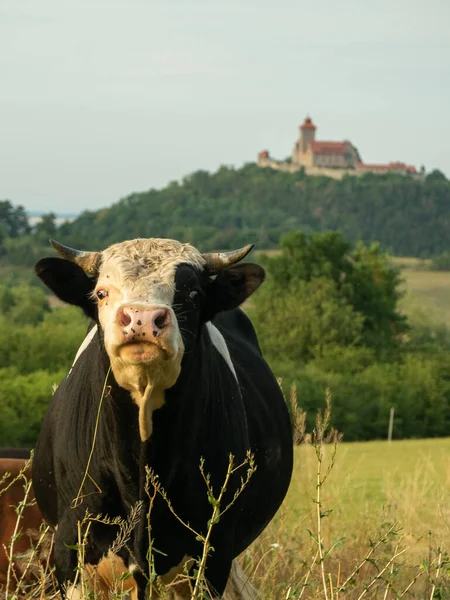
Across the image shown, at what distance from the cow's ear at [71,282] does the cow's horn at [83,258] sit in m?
0.04

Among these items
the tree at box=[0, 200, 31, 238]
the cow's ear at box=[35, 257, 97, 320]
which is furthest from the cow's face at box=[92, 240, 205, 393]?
the tree at box=[0, 200, 31, 238]

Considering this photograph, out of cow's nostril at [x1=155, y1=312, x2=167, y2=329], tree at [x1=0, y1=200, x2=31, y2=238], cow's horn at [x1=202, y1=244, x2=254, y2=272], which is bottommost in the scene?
tree at [x1=0, y1=200, x2=31, y2=238]

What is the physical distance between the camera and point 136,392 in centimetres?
550

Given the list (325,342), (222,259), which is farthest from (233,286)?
(325,342)

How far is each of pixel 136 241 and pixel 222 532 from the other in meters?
1.62

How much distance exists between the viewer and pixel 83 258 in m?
5.93

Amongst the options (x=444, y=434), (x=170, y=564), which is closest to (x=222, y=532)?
(x=170, y=564)

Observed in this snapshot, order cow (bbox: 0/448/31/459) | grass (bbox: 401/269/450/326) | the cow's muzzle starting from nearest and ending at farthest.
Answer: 1. the cow's muzzle
2. cow (bbox: 0/448/31/459)
3. grass (bbox: 401/269/450/326)

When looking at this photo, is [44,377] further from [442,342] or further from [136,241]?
[136,241]

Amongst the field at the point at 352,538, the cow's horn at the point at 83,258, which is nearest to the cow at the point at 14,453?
the field at the point at 352,538

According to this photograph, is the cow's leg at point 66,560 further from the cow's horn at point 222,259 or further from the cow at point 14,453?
the cow at point 14,453

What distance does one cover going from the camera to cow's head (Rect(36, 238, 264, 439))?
5043 mm

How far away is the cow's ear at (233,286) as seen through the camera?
5996mm

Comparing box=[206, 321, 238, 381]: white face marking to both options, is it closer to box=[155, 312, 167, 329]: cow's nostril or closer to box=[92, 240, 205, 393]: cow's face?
box=[92, 240, 205, 393]: cow's face
